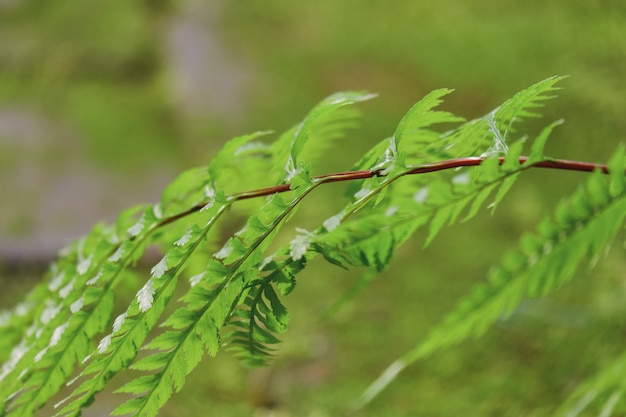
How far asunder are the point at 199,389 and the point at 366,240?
40.3 inches

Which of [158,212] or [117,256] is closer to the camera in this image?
[117,256]

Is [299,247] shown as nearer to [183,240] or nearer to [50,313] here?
[183,240]

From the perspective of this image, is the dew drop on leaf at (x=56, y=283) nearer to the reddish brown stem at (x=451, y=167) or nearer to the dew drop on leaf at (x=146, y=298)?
the dew drop on leaf at (x=146, y=298)

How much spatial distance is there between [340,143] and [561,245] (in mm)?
1973

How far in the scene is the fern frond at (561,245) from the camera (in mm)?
542

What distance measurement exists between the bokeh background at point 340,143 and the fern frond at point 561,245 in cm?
82

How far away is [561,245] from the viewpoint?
562 millimetres

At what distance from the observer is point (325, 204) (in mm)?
2229

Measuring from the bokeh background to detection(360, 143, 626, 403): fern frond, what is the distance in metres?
0.82

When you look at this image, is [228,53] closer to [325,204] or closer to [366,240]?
[325,204]

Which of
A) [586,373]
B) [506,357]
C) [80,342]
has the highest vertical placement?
[80,342]

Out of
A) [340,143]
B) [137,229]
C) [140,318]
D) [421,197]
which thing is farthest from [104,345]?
[340,143]

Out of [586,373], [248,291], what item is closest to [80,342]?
[248,291]

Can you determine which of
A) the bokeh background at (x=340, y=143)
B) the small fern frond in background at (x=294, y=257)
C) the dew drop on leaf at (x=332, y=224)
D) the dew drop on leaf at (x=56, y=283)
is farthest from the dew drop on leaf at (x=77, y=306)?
the bokeh background at (x=340, y=143)
